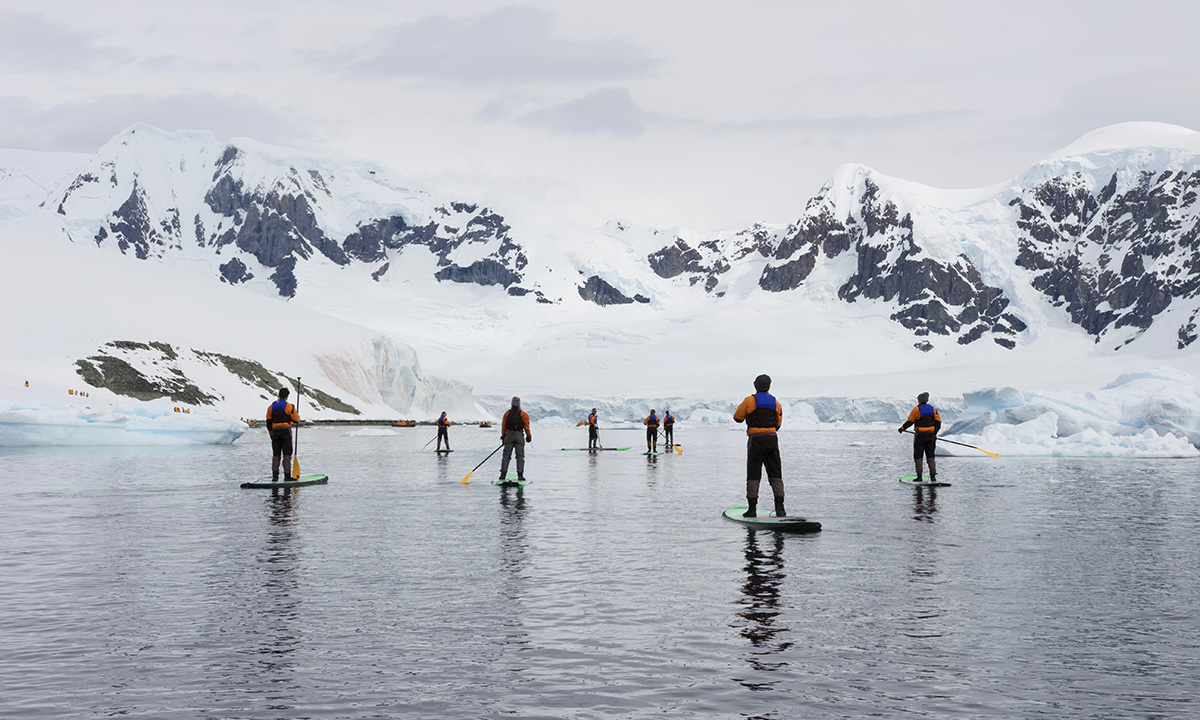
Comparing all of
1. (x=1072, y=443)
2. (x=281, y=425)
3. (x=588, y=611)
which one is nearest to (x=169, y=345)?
(x=1072, y=443)

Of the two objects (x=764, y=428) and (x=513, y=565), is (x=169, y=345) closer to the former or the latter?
(x=764, y=428)

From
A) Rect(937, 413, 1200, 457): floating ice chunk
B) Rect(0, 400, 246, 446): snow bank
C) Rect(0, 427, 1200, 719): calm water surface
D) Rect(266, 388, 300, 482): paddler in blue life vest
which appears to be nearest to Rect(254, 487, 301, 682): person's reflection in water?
Rect(0, 427, 1200, 719): calm water surface

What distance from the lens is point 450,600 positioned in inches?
465

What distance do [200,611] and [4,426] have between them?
44984 millimetres

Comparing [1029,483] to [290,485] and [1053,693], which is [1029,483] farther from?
[1053,693]

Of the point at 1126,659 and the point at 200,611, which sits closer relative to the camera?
the point at 1126,659

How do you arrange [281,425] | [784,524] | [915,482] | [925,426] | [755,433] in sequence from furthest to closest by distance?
[915,482] → [925,426] → [281,425] → [755,433] → [784,524]

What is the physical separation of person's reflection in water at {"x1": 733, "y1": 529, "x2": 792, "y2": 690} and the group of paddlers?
199 cm

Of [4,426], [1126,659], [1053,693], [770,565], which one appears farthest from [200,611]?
[4,426]

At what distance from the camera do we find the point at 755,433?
18.5 meters

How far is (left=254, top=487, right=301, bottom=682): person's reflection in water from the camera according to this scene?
30.2 ft

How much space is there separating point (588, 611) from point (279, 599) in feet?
11.7

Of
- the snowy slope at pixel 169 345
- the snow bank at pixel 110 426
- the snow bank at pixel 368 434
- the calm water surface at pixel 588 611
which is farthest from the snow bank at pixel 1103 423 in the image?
the snowy slope at pixel 169 345

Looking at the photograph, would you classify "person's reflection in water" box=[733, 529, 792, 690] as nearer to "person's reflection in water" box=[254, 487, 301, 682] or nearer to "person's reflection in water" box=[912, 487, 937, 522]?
"person's reflection in water" box=[254, 487, 301, 682]
